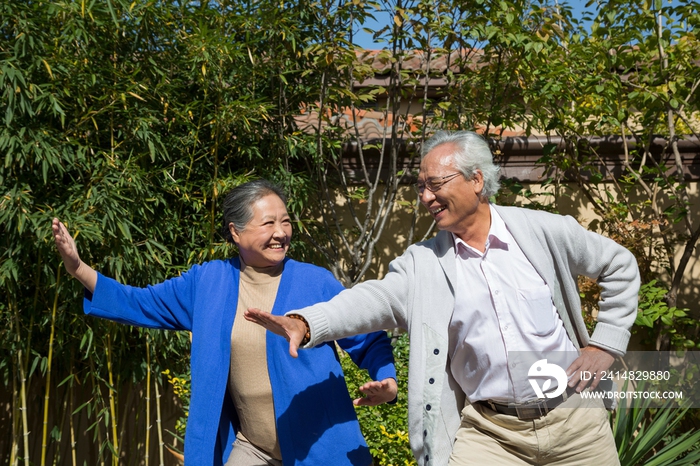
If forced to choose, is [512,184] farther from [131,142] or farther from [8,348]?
[8,348]

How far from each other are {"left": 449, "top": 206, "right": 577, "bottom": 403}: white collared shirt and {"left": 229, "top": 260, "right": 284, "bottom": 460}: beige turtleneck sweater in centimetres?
65

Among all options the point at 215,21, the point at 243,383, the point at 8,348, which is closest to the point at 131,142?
the point at 215,21

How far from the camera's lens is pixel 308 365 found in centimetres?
251

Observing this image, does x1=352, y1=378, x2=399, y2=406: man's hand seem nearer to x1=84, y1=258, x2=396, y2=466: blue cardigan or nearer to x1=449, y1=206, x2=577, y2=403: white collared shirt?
x1=84, y1=258, x2=396, y2=466: blue cardigan

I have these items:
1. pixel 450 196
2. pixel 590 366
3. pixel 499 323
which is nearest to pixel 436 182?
pixel 450 196

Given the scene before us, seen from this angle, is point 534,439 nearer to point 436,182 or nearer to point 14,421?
point 436,182

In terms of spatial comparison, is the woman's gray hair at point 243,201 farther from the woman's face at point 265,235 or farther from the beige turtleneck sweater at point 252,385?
the beige turtleneck sweater at point 252,385

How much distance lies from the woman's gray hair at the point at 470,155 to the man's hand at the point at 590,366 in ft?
1.97

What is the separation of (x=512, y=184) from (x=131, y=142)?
8.08 feet

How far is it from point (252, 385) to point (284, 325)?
0.57 meters

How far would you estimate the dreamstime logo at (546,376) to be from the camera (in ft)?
7.37

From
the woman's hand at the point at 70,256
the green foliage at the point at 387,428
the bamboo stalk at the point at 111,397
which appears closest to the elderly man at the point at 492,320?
the woman's hand at the point at 70,256

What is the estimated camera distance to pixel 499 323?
88.8 inches

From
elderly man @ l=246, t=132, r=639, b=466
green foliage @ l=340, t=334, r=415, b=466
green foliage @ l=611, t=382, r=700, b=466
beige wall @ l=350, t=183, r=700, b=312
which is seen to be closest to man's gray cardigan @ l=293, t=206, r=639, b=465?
elderly man @ l=246, t=132, r=639, b=466
